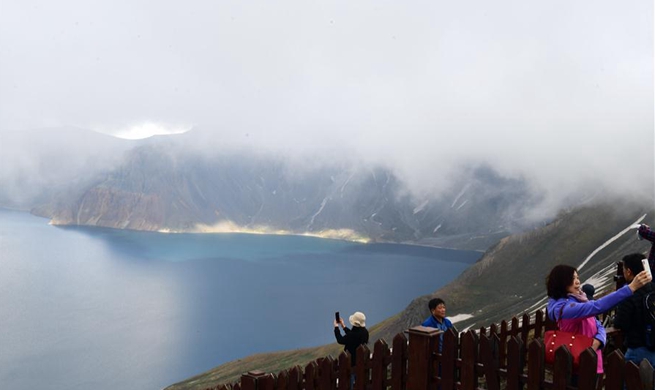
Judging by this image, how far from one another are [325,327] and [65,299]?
53.2 meters

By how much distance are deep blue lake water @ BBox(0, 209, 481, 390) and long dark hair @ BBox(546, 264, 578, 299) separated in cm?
6160

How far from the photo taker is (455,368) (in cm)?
662

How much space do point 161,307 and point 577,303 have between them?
100 m

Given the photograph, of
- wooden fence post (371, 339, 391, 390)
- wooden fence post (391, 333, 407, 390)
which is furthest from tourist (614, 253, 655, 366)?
wooden fence post (371, 339, 391, 390)

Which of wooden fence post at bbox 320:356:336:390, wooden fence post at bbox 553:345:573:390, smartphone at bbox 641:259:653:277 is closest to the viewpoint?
wooden fence post at bbox 553:345:573:390

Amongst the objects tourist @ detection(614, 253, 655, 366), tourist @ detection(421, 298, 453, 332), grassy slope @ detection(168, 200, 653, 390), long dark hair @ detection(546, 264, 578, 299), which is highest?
long dark hair @ detection(546, 264, 578, 299)

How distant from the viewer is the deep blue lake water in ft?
223

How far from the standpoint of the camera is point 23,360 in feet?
226

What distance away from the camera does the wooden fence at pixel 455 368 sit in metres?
5.29

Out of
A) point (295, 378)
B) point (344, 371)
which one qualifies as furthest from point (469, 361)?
point (295, 378)

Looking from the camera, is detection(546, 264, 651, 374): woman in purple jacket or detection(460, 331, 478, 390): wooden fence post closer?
detection(546, 264, 651, 374): woman in purple jacket

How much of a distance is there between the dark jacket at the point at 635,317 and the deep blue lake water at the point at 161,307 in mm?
61824

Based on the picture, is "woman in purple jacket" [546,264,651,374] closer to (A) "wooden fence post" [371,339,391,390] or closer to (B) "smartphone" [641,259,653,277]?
(B) "smartphone" [641,259,653,277]

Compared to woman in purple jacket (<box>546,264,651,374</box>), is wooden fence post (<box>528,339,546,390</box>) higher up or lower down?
lower down
